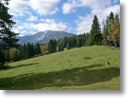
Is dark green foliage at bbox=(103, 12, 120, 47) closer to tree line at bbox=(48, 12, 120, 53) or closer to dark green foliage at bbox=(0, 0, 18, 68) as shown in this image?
tree line at bbox=(48, 12, 120, 53)

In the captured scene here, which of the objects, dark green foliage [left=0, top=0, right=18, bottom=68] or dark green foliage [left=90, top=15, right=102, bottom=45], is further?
dark green foliage [left=0, top=0, right=18, bottom=68]

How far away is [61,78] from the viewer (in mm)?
Result: 5039

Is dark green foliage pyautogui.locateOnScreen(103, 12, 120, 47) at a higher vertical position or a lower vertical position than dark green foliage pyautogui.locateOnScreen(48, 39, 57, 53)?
higher

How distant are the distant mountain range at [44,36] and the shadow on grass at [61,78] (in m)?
0.55

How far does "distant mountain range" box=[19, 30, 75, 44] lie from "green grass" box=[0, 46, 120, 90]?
0.87ft

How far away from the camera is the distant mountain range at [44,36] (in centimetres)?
497

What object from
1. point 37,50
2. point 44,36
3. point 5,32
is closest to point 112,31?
point 44,36

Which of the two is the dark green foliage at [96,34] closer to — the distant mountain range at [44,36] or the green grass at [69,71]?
the green grass at [69,71]

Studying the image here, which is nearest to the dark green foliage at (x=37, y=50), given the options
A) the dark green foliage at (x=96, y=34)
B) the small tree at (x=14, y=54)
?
the small tree at (x=14, y=54)

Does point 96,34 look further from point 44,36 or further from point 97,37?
point 44,36

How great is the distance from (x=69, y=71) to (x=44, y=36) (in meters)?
0.71

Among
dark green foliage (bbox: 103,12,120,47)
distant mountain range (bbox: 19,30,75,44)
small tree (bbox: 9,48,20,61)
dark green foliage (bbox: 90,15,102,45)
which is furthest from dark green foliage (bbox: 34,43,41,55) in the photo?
dark green foliage (bbox: 103,12,120,47)

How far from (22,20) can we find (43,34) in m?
0.47

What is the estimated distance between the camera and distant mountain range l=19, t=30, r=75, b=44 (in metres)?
4.97
